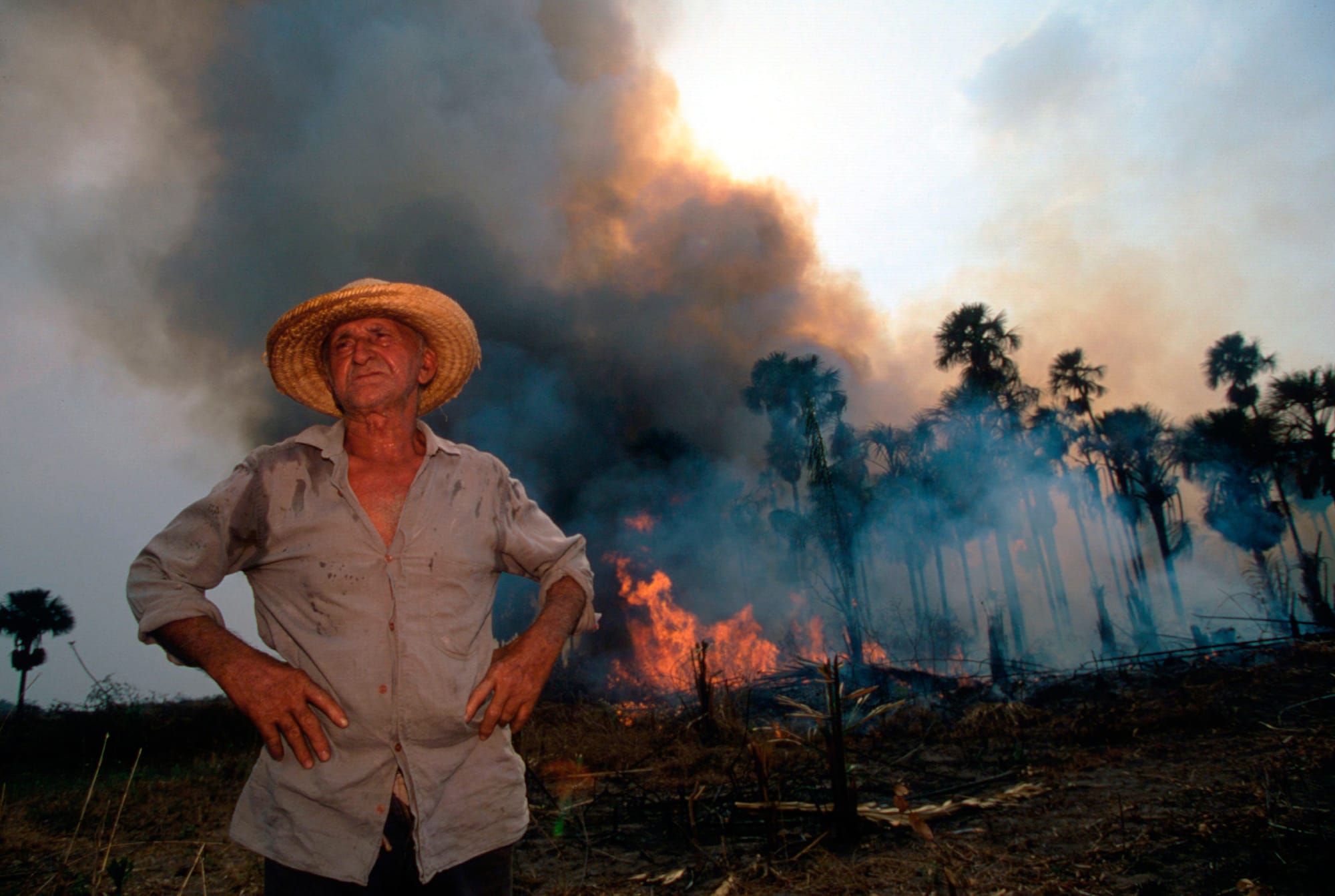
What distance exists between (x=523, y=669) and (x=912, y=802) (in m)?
5.73

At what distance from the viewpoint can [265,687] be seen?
1.46m

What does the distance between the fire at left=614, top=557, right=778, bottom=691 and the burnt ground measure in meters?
13.6

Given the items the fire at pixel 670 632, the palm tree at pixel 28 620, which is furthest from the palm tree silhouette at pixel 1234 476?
the palm tree at pixel 28 620

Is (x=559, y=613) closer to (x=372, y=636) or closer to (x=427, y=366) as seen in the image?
(x=372, y=636)

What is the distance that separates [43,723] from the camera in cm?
1293

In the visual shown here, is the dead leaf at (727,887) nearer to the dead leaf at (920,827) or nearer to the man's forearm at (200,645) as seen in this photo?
the dead leaf at (920,827)

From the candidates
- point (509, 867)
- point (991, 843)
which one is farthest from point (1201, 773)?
point (509, 867)

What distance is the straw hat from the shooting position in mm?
2221

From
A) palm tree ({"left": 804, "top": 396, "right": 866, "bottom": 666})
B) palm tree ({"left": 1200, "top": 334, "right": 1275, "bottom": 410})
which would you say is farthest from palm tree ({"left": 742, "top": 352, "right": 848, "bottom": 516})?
palm tree ({"left": 1200, "top": 334, "right": 1275, "bottom": 410})

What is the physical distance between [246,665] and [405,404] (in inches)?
36.8

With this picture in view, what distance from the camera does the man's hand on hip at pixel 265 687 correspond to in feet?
4.75

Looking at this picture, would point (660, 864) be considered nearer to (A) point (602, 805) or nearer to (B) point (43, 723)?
(A) point (602, 805)

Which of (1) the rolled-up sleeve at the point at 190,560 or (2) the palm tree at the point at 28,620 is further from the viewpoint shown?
(2) the palm tree at the point at 28,620

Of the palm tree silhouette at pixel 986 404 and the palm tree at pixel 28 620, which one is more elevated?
the palm tree silhouette at pixel 986 404
